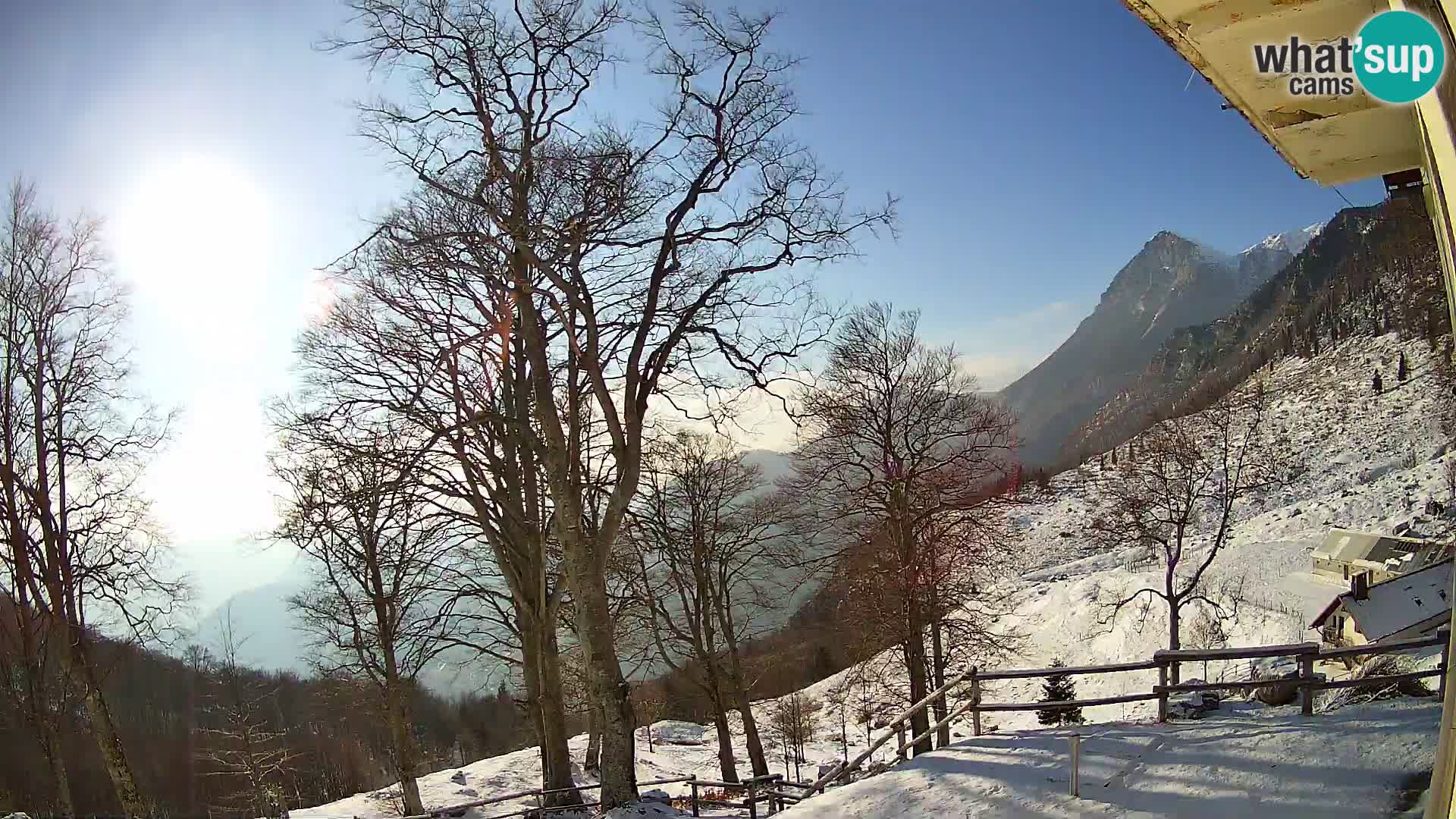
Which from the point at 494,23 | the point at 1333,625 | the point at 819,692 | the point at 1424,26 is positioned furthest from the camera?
the point at 819,692

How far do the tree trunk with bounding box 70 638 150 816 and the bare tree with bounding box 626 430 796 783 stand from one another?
9.15m

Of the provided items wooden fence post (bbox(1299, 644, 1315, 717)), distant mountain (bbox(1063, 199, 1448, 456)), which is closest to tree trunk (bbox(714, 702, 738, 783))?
wooden fence post (bbox(1299, 644, 1315, 717))

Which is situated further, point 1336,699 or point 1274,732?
point 1336,699

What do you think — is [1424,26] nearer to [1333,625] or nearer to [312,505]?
[312,505]

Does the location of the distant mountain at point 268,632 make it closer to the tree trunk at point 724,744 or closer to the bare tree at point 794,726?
the bare tree at point 794,726

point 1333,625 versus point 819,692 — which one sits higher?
point 1333,625

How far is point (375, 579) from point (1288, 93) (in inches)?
609

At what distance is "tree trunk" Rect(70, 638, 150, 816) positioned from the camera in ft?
33.0

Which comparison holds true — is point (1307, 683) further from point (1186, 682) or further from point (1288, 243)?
point (1288, 243)

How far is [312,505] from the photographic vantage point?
8906 mm

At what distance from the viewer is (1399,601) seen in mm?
14344

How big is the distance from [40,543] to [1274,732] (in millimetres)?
15777

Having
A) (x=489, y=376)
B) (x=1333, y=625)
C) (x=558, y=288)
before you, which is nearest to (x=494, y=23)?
(x=558, y=288)

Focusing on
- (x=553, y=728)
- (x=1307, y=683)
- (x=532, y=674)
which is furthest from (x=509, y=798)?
(x=1307, y=683)
